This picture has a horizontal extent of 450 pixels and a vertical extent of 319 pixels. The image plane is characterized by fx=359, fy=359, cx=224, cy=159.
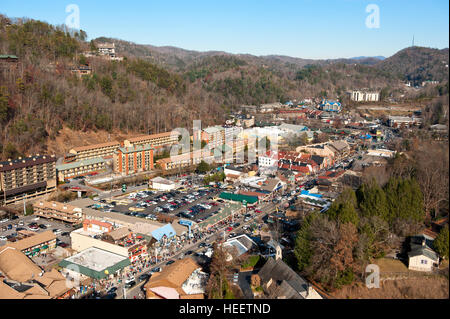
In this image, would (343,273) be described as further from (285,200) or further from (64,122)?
(64,122)

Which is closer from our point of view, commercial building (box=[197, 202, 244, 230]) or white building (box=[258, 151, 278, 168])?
commercial building (box=[197, 202, 244, 230])

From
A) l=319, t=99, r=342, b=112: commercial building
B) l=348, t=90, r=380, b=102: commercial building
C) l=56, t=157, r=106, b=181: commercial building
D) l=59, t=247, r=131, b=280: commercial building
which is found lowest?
l=59, t=247, r=131, b=280: commercial building

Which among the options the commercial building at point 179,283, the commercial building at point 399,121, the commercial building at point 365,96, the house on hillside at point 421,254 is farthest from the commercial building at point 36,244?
the commercial building at point 365,96

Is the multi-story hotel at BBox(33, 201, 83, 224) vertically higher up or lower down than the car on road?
higher up

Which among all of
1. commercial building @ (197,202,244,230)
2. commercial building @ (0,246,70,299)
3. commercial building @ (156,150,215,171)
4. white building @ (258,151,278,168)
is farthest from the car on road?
white building @ (258,151,278,168)

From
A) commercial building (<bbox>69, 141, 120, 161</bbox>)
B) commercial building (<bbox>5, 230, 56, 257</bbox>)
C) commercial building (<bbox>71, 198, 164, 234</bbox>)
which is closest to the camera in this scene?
commercial building (<bbox>5, 230, 56, 257</bbox>)

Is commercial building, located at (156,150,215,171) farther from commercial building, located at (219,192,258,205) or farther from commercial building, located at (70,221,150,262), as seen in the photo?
commercial building, located at (70,221,150,262)

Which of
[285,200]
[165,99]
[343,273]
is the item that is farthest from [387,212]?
[165,99]
